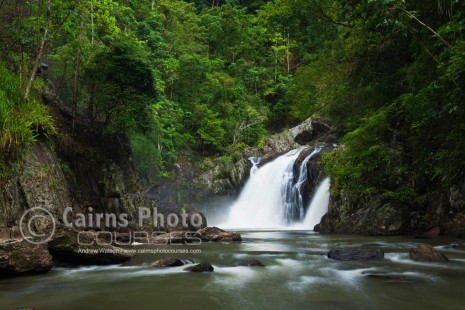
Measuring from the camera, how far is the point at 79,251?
7621 millimetres

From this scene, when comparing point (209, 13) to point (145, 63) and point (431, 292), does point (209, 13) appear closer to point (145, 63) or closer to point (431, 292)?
point (145, 63)

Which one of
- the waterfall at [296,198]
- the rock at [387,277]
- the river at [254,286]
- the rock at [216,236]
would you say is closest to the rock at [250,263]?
the river at [254,286]

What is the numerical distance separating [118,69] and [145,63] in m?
1.03

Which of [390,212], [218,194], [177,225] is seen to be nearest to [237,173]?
[218,194]

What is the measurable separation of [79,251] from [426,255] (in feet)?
23.3

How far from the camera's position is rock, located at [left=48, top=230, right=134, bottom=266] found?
7.52m

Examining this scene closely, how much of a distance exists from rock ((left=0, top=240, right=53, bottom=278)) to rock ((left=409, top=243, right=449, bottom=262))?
288 inches

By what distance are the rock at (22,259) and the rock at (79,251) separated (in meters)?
0.58

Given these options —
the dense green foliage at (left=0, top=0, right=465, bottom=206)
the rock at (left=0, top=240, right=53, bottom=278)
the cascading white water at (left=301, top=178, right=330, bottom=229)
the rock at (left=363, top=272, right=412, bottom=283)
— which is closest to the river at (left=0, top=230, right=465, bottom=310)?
the rock at (left=363, top=272, right=412, bottom=283)

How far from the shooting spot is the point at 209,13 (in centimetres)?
3834

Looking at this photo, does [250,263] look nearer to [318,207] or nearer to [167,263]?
[167,263]

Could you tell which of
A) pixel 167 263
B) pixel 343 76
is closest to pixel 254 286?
pixel 167 263

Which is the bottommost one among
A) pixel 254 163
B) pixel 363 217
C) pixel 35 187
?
pixel 363 217

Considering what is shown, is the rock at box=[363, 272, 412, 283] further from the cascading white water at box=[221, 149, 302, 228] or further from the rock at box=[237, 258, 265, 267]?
the cascading white water at box=[221, 149, 302, 228]
